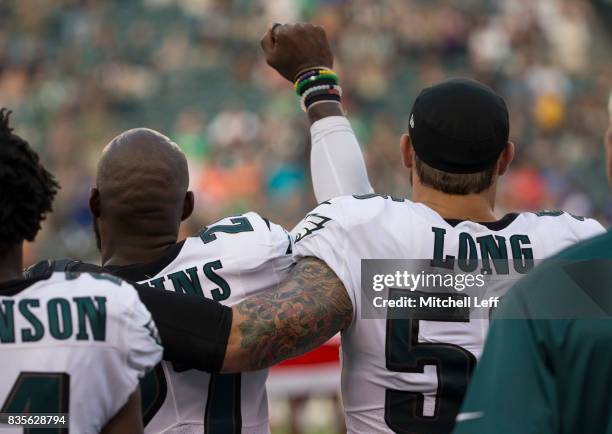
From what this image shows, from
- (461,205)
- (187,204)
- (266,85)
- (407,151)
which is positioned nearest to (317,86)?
(407,151)

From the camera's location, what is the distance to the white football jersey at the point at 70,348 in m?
2.26

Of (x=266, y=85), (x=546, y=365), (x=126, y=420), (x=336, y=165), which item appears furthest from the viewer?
(x=266, y=85)

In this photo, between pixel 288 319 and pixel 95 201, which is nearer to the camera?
pixel 288 319

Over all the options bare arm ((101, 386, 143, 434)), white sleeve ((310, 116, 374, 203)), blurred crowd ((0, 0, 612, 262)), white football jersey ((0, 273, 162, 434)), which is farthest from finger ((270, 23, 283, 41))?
blurred crowd ((0, 0, 612, 262))

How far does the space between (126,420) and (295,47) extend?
5.08ft

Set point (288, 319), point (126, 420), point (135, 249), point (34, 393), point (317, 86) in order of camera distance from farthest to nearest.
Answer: point (317, 86) < point (135, 249) < point (288, 319) < point (126, 420) < point (34, 393)

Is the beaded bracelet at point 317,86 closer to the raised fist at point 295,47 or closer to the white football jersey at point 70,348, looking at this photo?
the raised fist at point 295,47

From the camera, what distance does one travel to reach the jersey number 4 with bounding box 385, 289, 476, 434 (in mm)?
2846

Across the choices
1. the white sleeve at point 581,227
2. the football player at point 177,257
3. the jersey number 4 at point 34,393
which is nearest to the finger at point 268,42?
the football player at point 177,257

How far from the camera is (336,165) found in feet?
11.0

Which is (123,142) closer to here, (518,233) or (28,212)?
(28,212)

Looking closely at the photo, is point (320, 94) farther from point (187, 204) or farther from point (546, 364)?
point (546, 364)

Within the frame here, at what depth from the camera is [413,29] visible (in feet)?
52.5

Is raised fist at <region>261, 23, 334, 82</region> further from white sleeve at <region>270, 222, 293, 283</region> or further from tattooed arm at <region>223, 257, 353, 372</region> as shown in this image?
tattooed arm at <region>223, 257, 353, 372</region>
